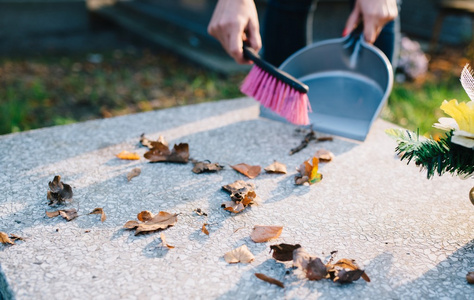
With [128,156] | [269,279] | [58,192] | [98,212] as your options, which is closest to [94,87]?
[128,156]

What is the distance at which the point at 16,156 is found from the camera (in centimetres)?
164

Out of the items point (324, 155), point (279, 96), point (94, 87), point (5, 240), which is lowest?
point (94, 87)

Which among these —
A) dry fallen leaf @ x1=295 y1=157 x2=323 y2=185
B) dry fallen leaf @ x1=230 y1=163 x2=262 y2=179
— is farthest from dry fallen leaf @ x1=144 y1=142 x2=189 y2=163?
dry fallen leaf @ x1=295 y1=157 x2=323 y2=185

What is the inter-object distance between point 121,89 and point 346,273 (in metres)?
2.70

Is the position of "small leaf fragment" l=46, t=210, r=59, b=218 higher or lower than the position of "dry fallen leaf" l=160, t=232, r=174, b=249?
lower

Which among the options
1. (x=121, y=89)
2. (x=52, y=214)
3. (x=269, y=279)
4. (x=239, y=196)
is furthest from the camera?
(x=121, y=89)

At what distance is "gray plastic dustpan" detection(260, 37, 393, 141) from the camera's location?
1.96m

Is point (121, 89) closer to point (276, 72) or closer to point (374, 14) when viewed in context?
point (276, 72)

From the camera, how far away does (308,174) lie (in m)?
1.59

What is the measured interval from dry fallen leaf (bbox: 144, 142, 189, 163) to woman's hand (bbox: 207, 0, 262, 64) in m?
0.45

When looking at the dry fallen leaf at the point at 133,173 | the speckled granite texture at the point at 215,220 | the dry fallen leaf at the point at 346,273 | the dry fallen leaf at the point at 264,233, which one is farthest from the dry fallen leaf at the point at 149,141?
the dry fallen leaf at the point at 346,273

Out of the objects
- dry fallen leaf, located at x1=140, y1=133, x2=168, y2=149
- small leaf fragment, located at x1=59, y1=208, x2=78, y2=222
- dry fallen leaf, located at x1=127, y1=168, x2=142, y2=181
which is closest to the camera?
small leaf fragment, located at x1=59, y1=208, x2=78, y2=222

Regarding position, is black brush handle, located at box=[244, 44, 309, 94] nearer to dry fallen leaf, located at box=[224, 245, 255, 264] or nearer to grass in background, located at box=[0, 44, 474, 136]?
dry fallen leaf, located at box=[224, 245, 255, 264]

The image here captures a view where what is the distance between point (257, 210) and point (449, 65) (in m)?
3.86
